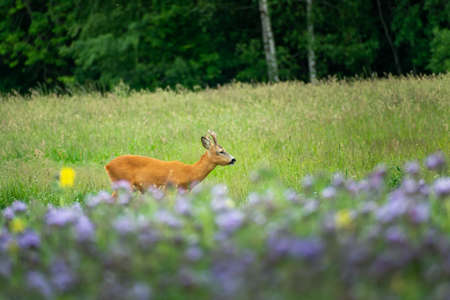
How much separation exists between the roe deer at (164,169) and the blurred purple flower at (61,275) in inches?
152

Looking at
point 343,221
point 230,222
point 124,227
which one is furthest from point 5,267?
point 343,221

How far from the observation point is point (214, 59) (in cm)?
2367

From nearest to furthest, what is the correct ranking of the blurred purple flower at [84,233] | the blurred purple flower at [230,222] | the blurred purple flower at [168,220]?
the blurred purple flower at [230,222]
the blurred purple flower at [84,233]
the blurred purple flower at [168,220]

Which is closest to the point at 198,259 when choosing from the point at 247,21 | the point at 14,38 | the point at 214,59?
the point at 214,59

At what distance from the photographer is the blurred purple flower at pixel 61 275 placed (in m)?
2.73

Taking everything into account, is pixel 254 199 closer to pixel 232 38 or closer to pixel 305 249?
pixel 305 249

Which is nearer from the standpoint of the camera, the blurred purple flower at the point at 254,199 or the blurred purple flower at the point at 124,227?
the blurred purple flower at the point at 124,227

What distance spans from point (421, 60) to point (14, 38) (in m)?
16.8

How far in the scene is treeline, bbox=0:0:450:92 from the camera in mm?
22516

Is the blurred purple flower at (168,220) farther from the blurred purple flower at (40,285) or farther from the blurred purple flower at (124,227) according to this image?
the blurred purple flower at (40,285)

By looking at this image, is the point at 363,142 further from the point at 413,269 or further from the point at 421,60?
the point at 421,60

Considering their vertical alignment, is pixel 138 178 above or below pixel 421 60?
above

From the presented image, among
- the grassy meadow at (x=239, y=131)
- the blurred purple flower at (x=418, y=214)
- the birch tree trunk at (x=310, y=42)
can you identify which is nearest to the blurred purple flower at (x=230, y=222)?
the blurred purple flower at (x=418, y=214)

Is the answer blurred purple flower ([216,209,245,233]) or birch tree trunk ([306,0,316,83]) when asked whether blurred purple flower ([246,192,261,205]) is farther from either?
birch tree trunk ([306,0,316,83])
